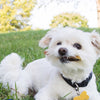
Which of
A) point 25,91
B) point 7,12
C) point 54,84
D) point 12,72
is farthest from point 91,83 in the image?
point 7,12

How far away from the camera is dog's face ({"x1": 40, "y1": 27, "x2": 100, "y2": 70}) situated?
198 cm

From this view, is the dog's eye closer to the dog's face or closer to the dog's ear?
the dog's face

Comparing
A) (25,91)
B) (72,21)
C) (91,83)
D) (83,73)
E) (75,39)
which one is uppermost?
(75,39)

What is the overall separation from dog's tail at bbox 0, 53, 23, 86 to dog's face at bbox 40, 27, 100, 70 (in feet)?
2.93

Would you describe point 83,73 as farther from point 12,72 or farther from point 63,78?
point 12,72

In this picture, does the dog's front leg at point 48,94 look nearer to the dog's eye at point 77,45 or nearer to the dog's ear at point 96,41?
the dog's eye at point 77,45

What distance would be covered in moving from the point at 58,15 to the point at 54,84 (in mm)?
18184

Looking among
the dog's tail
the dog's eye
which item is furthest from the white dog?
the dog's tail

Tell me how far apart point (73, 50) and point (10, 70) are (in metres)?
1.33

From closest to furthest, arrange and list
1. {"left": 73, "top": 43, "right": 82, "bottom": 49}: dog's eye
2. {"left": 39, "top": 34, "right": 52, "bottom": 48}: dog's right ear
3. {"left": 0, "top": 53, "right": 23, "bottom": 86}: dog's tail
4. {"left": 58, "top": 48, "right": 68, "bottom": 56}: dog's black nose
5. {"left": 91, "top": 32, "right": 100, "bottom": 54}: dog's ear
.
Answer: {"left": 58, "top": 48, "right": 68, "bottom": 56}: dog's black nose < {"left": 73, "top": 43, "right": 82, "bottom": 49}: dog's eye < {"left": 91, "top": 32, "right": 100, "bottom": 54}: dog's ear < {"left": 39, "top": 34, "right": 52, "bottom": 48}: dog's right ear < {"left": 0, "top": 53, "right": 23, "bottom": 86}: dog's tail

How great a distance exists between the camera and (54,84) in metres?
2.24

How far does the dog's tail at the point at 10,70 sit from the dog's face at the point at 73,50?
89 cm

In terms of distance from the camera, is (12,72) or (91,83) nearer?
(91,83)

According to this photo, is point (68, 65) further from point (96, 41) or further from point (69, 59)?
point (96, 41)
